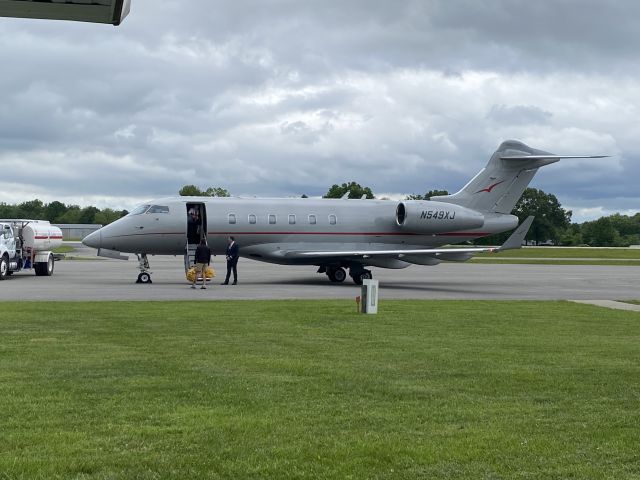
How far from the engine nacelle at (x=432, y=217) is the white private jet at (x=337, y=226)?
37 mm

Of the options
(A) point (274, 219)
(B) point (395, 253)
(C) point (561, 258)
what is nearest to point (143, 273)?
(A) point (274, 219)

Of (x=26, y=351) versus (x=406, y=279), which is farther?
(x=406, y=279)

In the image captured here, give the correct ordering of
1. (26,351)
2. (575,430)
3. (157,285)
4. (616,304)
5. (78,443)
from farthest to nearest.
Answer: (157,285) < (616,304) < (26,351) < (575,430) < (78,443)

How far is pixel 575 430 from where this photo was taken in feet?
22.7

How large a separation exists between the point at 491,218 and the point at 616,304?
39.3ft

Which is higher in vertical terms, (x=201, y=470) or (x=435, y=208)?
(x=435, y=208)

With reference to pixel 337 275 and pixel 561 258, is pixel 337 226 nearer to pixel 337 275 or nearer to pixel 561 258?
pixel 337 275

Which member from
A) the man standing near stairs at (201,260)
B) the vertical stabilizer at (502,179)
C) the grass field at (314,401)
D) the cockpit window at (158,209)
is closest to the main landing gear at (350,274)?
the vertical stabilizer at (502,179)

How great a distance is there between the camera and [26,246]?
1305 inches

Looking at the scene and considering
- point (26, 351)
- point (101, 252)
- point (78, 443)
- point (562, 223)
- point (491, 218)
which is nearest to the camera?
point (78, 443)

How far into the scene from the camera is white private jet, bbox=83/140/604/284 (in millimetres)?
28844

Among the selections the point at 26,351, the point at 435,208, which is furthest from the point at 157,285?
the point at 26,351

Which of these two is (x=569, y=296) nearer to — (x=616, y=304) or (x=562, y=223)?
(x=616, y=304)

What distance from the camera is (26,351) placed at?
423 inches
